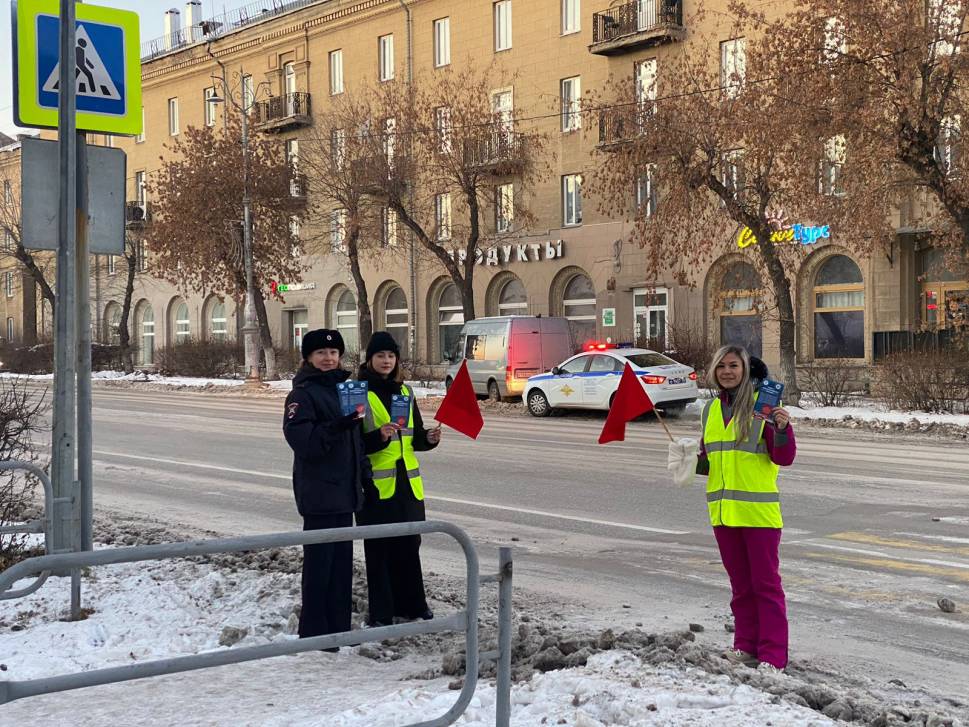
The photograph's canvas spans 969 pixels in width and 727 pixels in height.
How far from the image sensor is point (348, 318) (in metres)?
47.9

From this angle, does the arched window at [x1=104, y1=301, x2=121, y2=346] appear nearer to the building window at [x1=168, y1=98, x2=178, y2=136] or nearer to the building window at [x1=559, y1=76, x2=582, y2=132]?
the building window at [x1=168, y1=98, x2=178, y2=136]

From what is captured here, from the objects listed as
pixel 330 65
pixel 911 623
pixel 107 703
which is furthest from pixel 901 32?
pixel 330 65

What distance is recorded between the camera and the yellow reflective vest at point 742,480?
224 inches

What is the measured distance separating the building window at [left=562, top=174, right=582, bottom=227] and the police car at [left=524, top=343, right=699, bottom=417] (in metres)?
14.3

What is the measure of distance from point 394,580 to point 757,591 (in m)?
2.21

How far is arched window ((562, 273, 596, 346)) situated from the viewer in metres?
38.5

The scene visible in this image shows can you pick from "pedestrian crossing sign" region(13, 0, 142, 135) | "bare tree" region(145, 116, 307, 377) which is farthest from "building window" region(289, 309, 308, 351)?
"pedestrian crossing sign" region(13, 0, 142, 135)

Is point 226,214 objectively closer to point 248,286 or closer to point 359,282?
point 248,286

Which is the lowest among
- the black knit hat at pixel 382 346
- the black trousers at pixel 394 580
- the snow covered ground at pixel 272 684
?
the snow covered ground at pixel 272 684

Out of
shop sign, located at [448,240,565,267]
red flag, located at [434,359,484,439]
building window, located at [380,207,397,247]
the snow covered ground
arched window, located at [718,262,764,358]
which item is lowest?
the snow covered ground

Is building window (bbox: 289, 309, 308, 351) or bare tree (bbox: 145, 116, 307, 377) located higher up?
bare tree (bbox: 145, 116, 307, 377)

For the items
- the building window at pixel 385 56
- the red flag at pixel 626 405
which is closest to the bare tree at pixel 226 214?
the building window at pixel 385 56

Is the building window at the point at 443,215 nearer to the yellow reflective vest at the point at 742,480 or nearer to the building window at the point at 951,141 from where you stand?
the building window at the point at 951,141

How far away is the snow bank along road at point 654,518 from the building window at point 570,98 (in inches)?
764
